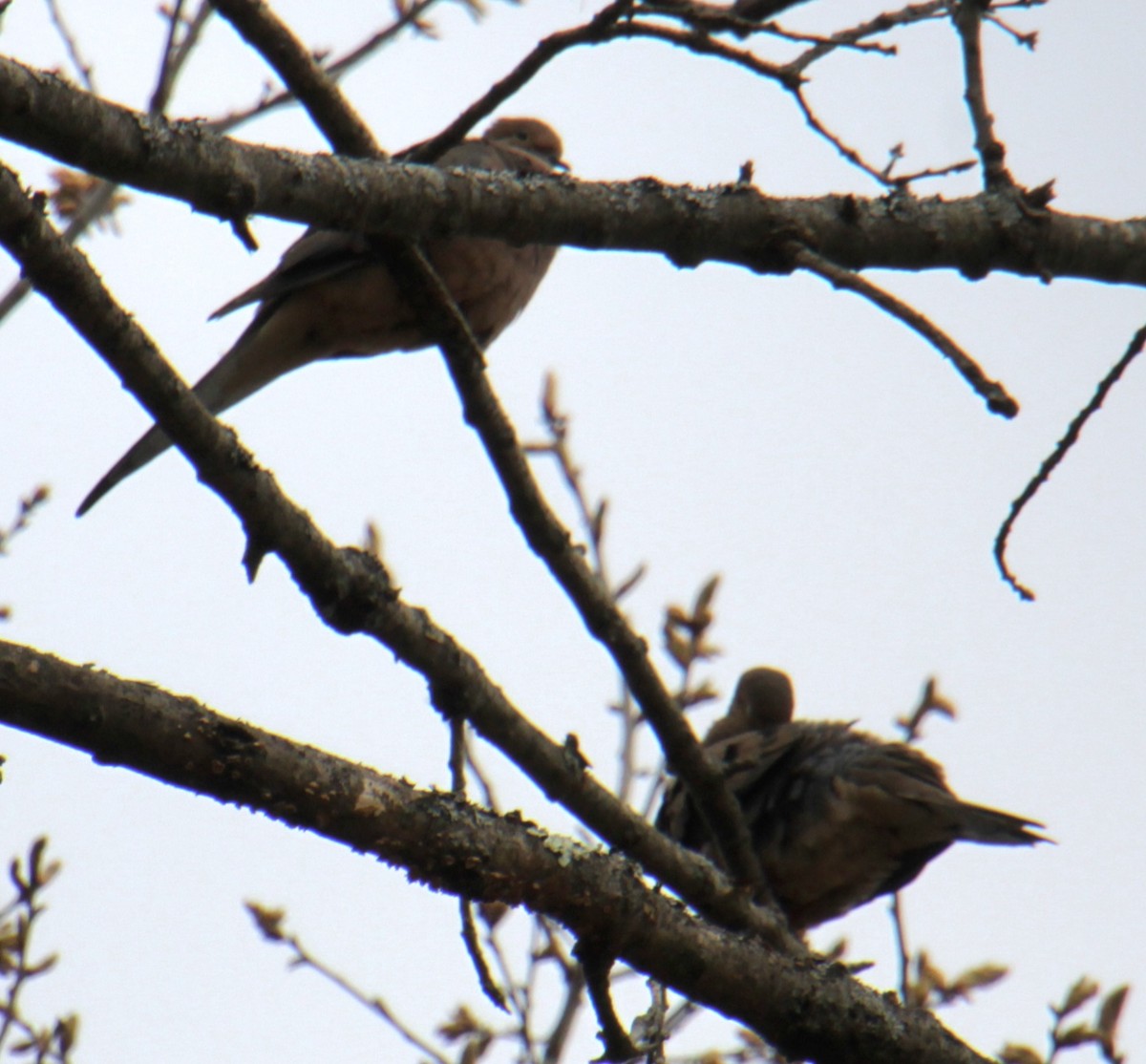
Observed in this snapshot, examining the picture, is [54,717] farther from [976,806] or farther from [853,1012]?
[976,806]

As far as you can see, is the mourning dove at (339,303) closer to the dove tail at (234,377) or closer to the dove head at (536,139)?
the dove tail at (234,377)

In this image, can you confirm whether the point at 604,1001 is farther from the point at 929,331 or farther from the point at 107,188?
the point at 107,188

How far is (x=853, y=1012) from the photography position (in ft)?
7.85

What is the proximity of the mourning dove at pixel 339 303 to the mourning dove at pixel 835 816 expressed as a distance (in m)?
1.65

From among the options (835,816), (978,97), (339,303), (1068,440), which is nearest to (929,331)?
(1068,440)

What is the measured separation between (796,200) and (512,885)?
1235 mm

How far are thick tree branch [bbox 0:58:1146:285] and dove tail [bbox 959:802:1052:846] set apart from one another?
219 centimetres

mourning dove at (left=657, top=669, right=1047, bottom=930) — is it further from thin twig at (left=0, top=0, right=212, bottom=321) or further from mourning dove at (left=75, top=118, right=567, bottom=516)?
thin twig at (left=0, top=0, right=212, bottom=321)

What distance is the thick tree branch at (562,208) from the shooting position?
2.00 m


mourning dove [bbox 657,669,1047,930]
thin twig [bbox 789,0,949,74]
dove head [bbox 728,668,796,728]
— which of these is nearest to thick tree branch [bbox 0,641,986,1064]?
thin twig [bbox 789,0,949,74]

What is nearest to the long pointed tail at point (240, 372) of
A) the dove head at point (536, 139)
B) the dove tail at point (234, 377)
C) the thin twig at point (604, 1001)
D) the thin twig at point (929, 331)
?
the dove tail at point (234, 377)

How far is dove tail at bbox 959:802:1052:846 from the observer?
4.60m

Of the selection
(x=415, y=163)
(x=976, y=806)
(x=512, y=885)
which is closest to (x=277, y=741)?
(x=512, y=885)

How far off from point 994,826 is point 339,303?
2534 mm
